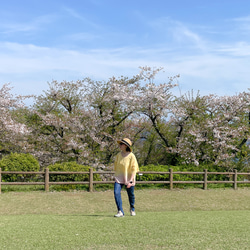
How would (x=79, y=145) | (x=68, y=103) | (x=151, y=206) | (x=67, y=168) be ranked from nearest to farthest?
(x=151, y=206) → (x=67, y=168) → (x=79, y=145) → (x=68, y=103)

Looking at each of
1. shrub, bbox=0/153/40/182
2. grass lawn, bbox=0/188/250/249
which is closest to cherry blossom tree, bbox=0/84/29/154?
shrub, bbox=0/153/40/182

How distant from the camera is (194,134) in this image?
19969mm

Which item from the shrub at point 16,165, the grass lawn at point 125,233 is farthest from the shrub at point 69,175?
the grass lawn at point 125,233

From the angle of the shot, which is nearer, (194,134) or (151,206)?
(151,206)

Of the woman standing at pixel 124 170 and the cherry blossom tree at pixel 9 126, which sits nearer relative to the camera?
the woman standing at pixel 124 170

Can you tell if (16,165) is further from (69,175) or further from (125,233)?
(125,233)

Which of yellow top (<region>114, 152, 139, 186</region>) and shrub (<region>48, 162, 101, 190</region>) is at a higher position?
yellow top (<region>114, 152, 139, 186</region>)

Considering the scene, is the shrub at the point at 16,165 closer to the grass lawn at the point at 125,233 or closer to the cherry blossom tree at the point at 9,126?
the cherry blossom tree at the point at 9,126

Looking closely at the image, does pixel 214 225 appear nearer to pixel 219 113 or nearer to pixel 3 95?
pixel 219 113

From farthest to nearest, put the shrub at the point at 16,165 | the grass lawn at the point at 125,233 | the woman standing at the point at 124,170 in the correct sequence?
1. the shrub at the point at 16,165
2. the woman standing at the point at 124,170
3. the grass lawn at the point at 125,233

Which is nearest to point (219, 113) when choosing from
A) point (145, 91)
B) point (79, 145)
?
point (145, 91)

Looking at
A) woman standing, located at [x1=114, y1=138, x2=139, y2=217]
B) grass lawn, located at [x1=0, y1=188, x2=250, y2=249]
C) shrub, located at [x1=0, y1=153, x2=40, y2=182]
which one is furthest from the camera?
shrub, located at [x1=0, y1=153, x2=40, y2=182]

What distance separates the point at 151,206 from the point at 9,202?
5719 mm

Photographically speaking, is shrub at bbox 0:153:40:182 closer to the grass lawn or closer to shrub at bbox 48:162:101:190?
shrub at bbox 48:162:101:190
